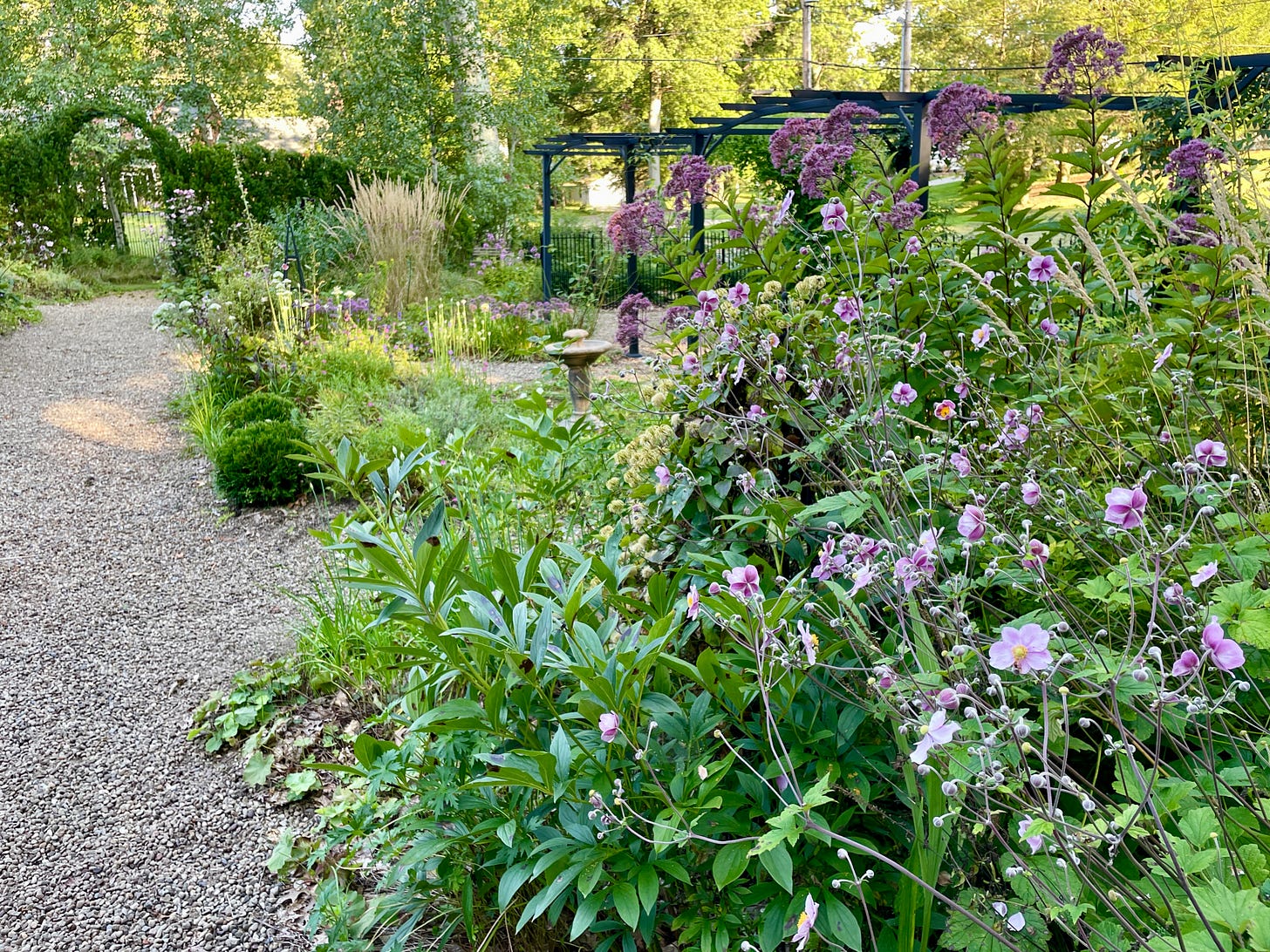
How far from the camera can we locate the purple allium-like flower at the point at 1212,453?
1119mm

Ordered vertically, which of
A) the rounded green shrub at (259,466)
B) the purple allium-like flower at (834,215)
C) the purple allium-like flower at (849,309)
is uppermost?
the purple allium-like flower at (834,215)

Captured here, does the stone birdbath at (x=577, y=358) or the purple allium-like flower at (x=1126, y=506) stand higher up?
the purple allium-like flower at (x=1126, y=506)

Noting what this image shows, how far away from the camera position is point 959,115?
2217 mm

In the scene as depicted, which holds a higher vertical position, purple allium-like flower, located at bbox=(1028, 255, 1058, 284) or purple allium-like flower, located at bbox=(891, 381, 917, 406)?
purple allium-like flower, located at bbox=(1028, 255, 1058, 284)

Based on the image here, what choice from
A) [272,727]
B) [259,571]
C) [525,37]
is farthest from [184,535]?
[525,37]

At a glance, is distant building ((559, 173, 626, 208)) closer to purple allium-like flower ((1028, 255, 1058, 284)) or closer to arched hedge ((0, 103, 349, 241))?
arched hedge ((0, 103, 349, 241))

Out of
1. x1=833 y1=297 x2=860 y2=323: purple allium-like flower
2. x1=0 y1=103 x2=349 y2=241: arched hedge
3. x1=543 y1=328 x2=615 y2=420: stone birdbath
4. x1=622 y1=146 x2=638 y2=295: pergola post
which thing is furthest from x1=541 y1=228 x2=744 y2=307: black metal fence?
x1=833 y1=297 x2=860 y2=323: purple allium-like flower

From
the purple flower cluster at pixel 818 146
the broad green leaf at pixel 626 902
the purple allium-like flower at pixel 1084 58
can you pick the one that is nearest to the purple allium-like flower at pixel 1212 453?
the broad green leaf at pixel 626 902

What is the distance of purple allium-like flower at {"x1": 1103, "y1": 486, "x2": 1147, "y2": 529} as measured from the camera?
2.97ft

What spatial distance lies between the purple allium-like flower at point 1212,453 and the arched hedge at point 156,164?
13036 mm

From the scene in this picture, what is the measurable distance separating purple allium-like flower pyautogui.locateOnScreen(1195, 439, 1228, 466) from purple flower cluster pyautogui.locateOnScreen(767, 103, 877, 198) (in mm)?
1212

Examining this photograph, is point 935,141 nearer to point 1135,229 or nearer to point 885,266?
point 885,266

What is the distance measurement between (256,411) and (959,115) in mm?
4179

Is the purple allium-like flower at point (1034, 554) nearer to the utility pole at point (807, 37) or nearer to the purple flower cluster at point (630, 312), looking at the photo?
the purple flower cluster at point (630, 312)
